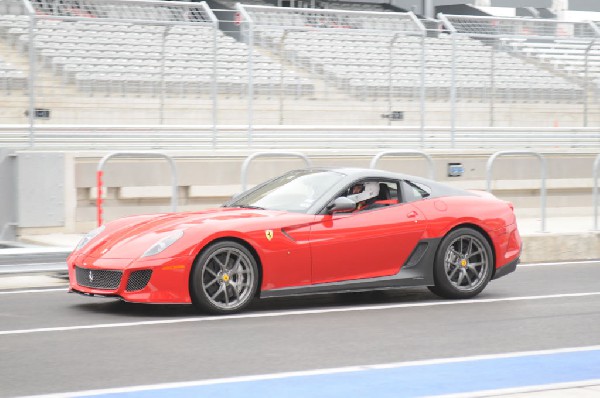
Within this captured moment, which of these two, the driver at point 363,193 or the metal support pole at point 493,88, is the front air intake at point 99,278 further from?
the metal support pole at point 493,88

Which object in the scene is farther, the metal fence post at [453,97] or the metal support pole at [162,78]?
the metal fence post at [453,97]

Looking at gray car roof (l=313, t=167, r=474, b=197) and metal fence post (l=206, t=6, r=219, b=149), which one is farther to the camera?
metal fence post (l=206, t=6, r=219, b=149)

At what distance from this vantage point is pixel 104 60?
16.8 m

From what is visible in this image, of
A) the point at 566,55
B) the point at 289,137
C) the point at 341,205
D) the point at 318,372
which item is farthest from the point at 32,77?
the point at 566,55

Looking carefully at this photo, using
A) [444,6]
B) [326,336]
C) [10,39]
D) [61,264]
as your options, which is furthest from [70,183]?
[444,6]

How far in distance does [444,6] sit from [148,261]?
4170 centimetres

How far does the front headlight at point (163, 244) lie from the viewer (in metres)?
9.15

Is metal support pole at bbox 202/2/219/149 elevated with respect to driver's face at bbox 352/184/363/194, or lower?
elevated

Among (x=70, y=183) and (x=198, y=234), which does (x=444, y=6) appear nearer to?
(x=70, y=183)

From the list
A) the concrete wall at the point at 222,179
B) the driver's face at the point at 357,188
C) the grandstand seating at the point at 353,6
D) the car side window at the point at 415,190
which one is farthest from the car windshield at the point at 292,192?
the grandstand seating at the point at 353,6

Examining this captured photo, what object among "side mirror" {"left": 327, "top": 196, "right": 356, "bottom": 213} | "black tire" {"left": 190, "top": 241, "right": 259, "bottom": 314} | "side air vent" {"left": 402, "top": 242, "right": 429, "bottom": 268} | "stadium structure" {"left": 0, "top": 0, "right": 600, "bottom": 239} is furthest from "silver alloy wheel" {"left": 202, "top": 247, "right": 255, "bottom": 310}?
"stadium structure" {"left": 0, "top": 0, "right": 600, "bottom": 239}

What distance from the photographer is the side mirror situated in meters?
9.95

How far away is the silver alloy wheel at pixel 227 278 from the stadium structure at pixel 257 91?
5288mm

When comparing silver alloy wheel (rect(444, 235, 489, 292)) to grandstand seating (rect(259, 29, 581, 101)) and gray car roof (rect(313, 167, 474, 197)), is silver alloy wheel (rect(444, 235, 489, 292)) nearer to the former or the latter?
gray car roof (rect(313, 167, 474, 197))
